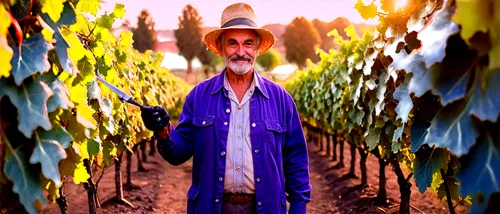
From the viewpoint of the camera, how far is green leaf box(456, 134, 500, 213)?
4.87 ft

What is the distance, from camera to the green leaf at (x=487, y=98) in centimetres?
143

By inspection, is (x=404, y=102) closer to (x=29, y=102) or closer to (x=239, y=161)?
(x=239, y=161)

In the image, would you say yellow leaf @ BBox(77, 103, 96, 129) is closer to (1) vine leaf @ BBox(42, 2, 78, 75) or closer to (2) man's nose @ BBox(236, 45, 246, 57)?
(1) vine leaf @ BBox(42, 2, 78, 75)

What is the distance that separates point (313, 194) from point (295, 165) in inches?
267

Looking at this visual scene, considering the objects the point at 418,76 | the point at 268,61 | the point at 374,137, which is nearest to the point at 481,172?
the point at 418,76

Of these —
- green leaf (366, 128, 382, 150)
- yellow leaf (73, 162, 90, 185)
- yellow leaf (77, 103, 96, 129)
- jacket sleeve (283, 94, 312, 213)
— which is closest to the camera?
yellow leaf (77, 103, 96, 129)

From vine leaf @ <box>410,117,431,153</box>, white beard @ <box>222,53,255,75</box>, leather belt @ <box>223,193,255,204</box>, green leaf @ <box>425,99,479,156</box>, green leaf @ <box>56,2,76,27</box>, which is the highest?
green leaf @ <box>56,2,76,27</box>

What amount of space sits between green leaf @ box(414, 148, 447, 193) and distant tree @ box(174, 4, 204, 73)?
293ft

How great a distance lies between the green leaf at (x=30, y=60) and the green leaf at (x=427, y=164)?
1.63 metres

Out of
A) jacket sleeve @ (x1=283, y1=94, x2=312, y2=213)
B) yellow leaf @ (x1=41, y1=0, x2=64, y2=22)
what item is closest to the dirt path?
jacket sleeve @ (x1=283, y1=94, x2=312, y2=213)

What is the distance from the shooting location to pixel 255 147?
2941 mm

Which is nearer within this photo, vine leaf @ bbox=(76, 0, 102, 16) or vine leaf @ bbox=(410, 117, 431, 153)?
vine leaf @ bbox=(410, 117, 431, 153)

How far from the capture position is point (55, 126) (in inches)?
68.4

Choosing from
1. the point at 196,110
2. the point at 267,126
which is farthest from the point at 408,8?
the point at 196,110
